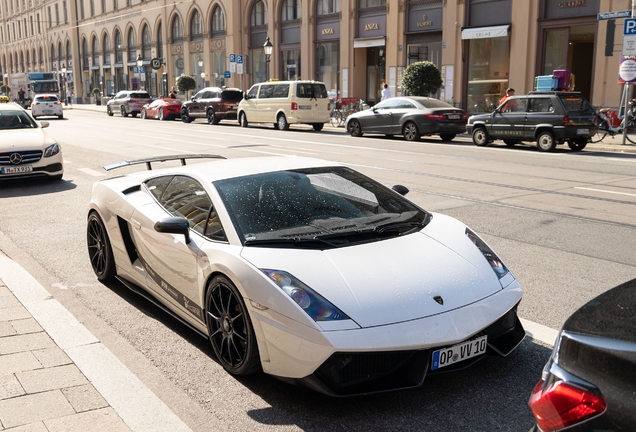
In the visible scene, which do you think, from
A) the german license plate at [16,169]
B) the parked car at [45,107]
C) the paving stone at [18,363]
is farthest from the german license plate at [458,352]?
the parked car at [45,107]

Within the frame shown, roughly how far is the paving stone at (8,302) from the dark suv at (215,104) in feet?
91.6

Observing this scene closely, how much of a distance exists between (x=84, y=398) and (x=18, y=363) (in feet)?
2.56

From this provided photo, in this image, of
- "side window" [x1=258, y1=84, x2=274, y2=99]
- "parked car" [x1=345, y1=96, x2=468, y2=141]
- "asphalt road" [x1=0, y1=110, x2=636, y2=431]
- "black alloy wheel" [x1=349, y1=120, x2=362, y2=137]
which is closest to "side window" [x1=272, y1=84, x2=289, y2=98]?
"side window" [x1=258, y1=84, x2=274, y2=99]

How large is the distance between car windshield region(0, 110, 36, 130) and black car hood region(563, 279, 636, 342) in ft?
43.6

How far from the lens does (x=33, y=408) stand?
3.76 meters

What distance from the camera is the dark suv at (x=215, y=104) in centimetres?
3325

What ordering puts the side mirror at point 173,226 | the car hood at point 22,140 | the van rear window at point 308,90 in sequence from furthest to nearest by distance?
the van rear window at point 308,90 → the car hood at point 22,140 → the side mirror at point 173,226

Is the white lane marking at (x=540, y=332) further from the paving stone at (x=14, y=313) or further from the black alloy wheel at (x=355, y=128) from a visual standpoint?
the black alloy wheel at (x=355, y=128)

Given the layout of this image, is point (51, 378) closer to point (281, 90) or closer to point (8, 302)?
point (8, 302)

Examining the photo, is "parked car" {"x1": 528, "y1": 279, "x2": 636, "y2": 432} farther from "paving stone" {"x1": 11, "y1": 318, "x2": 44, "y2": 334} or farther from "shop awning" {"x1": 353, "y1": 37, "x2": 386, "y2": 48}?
"shop awning" {"x1": 353, "y1": 37, "x2": 386, "y2": 48}

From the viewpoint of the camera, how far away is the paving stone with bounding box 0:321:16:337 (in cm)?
491

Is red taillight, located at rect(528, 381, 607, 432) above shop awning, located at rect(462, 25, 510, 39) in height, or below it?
below

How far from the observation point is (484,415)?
11.7ft

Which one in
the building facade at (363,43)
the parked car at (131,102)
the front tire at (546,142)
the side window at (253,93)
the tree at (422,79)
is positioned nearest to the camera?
the front tire at (546,142)
